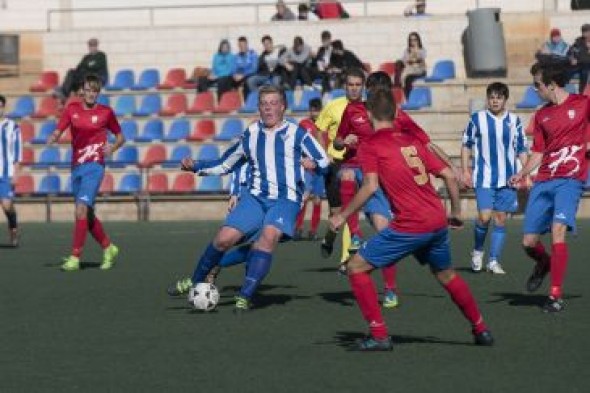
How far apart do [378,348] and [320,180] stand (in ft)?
41.9

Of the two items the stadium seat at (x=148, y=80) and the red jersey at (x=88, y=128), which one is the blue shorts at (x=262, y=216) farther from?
the stadium seat at (x=148, y=80)

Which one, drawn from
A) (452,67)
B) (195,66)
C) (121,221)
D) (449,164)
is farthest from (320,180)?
(449,164)

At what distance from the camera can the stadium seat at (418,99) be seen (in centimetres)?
2758

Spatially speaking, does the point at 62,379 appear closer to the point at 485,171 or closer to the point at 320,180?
the point at 485,171

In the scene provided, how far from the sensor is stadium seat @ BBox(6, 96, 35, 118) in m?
29.8

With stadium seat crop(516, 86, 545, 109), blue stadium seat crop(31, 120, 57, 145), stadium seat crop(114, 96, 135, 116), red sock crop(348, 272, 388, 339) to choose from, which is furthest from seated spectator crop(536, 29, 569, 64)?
red sock crop(348, 272, 388, 339)

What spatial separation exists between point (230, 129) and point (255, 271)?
1663 centimetres

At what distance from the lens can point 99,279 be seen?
48.3 feet

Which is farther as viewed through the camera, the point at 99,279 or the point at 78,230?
the point at 78,230

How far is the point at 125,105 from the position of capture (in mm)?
29594

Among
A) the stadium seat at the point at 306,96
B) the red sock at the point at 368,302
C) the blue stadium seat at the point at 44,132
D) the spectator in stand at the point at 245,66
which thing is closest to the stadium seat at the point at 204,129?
the spectator in stand at the point at 245,66

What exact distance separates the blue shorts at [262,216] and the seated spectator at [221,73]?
1684 centimetres

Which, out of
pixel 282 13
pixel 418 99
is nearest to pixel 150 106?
pixel 282 13

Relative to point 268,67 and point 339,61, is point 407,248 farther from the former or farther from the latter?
point 268,67
